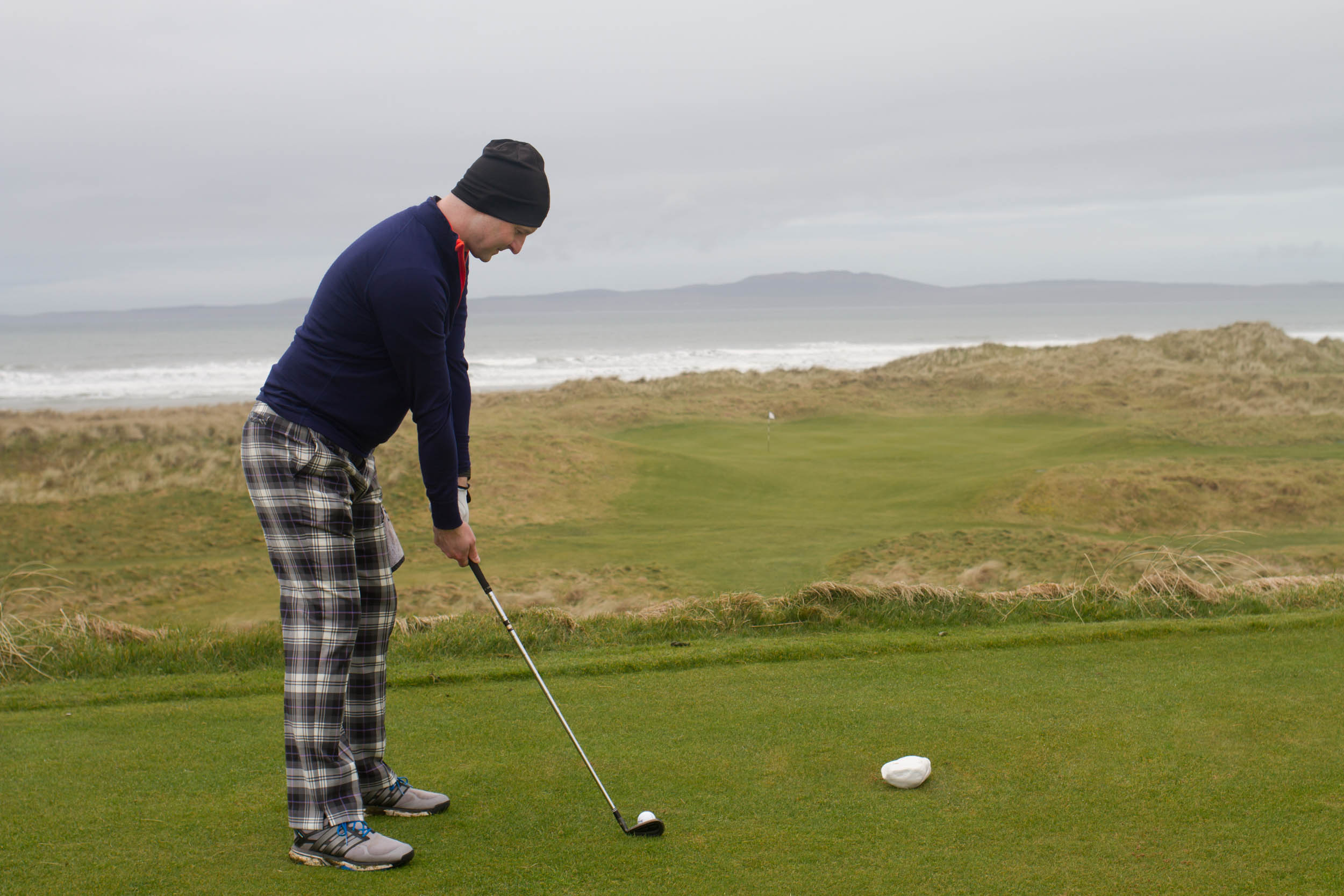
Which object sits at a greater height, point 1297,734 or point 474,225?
point 474,225

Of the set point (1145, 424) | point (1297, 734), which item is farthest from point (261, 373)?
point (1297, 734)

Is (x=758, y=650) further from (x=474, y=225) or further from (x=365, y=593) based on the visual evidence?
(x=474, y=225)

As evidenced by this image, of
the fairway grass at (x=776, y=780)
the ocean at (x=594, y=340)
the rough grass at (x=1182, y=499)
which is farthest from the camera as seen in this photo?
the ocean at (x=594, y=340)

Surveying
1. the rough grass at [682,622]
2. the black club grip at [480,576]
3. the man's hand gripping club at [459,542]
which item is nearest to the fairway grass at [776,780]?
the rough grass at [682,622]

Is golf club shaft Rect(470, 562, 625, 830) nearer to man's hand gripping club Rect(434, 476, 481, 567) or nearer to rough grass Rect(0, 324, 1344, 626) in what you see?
man's hand gripping club Rect(434, 476, 481, 567)

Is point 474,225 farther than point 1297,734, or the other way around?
point 1297,734

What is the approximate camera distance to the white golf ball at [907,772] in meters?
2.78

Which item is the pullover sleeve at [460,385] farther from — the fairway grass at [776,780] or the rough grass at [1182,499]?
the rough grass at [1182,499]

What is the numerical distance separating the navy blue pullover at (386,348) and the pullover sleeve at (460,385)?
170mm

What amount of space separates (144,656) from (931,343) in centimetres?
7692

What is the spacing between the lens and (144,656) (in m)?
4.49

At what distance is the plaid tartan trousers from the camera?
2.50m

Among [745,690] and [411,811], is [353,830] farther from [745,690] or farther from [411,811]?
[745,690]

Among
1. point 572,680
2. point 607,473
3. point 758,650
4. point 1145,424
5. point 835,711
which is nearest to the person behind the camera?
point 835,711
